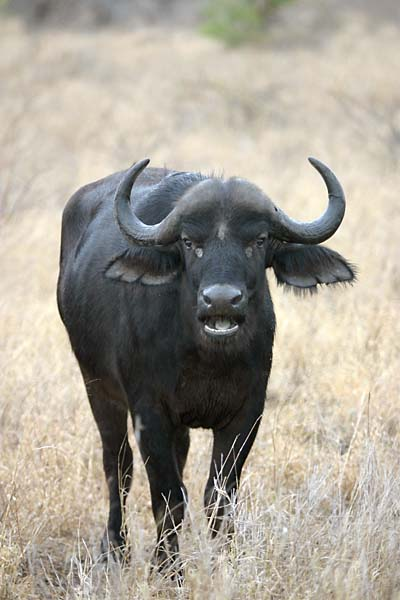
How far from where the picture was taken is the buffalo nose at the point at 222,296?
12.1 ft

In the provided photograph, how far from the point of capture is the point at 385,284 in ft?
25.1

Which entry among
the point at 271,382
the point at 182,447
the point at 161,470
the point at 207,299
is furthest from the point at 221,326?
the point at 271,382

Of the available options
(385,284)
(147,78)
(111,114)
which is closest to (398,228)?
(385,284)

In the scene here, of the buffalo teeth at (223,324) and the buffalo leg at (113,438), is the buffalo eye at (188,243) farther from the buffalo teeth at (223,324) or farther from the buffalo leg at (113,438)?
the buffalo leg at (113,438)

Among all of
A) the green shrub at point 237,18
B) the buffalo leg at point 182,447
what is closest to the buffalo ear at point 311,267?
the buffalo leg at point 182,447

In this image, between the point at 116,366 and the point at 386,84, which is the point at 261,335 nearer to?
the point at 116,366

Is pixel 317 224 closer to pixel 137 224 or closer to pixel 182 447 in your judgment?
pixel 137 224

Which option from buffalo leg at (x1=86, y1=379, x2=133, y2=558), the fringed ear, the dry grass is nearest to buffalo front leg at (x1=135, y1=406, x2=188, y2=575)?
the dry grass

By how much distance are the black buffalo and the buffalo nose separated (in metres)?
0.06

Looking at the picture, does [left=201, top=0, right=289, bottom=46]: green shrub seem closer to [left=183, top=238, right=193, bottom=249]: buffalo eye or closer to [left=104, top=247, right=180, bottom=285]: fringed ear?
[left=104, top=247, right=180, bottom=285]: fringed ear

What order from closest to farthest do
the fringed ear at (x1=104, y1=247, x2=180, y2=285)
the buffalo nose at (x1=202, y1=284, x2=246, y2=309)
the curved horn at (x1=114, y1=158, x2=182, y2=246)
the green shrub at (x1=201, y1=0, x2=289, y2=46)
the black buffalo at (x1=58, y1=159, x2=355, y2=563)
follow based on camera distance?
the buffalo nose at (x1=202, y1=284, x2=246, y2=309)
the black buffalo at (x1=58, y1=159, x2=355, y2=563)
the curved horn at (x1=114, y1=158, x2=182, y2=246)
the fringed ear at (x1=104, y1=247, x2=180, y2=285)
the green shrub at (x1=201, y1=0, x2=289, y2=46)

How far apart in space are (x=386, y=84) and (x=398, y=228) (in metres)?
9.04

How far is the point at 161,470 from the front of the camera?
4273mm

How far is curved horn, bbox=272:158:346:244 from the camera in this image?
411 cm
